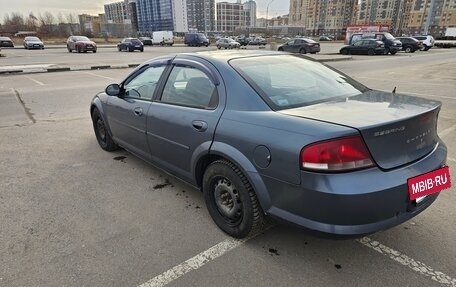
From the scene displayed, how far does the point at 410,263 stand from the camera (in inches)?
101

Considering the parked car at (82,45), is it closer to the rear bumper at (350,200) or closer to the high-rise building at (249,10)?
the rear bumper at (350,200)

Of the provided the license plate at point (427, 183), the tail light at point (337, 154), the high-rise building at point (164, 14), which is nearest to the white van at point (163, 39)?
the high-rise building at point (164, 14)

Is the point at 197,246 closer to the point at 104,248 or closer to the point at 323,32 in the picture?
the point at 104,248

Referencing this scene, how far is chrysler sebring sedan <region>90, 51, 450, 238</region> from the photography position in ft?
7.10

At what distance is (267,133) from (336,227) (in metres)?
0.76

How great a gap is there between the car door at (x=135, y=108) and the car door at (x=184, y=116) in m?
0.18

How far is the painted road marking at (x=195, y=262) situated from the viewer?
2420 millimetres

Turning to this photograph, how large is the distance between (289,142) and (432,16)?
104 meters

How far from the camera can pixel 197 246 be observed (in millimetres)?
2828

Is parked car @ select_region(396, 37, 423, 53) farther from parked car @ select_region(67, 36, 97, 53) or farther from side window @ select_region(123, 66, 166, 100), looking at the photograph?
side window @ select_region(123, 66, 166, 100)

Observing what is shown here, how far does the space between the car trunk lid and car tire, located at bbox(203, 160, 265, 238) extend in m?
0.64

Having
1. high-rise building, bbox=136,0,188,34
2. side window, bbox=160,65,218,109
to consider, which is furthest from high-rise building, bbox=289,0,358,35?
side window, bbox=160,65,218,109

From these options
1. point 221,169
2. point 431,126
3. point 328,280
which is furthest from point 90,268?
point 431,126

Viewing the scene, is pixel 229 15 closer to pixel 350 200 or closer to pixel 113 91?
pixel 113 91
